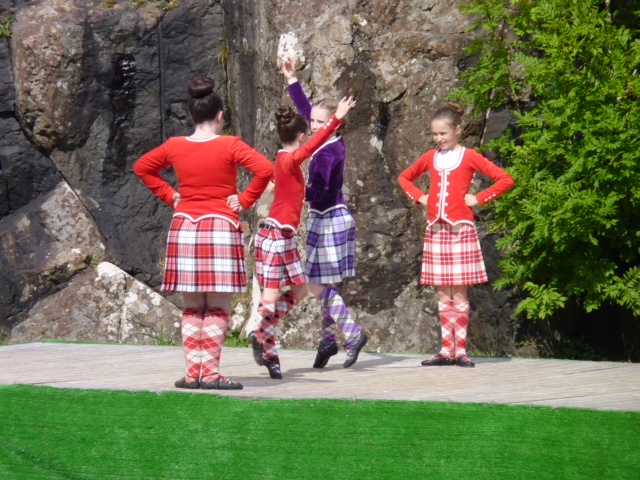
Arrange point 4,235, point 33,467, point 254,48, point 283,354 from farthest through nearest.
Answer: point 4,235, point 254,48, point 283,354, point 33,467

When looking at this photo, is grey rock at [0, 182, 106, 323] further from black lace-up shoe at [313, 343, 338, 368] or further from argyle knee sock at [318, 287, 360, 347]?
argyle knee sock at [318, 287, 360, 347]

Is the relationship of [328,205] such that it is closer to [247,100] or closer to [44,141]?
[247,100]

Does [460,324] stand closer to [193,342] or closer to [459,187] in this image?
[459,187]

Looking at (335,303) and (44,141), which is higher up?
(44,141)

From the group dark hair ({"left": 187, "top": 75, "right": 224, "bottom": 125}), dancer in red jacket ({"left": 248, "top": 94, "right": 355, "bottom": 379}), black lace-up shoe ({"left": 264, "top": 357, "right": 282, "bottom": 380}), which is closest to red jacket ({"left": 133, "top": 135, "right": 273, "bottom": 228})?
dark hair ({"left": 187, "top": 75, "right": 224, "bottom": 125})

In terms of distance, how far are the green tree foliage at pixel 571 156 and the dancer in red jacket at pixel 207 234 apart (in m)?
2.89

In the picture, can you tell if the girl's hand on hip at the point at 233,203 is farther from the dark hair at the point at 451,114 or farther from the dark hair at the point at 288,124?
the dark hair at the point at 451,114

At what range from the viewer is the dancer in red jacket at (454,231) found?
639 centimetres

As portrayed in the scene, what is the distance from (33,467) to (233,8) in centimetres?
667

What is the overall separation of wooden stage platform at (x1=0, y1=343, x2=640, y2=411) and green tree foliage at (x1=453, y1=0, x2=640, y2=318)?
3.89ft

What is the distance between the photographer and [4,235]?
10406mm

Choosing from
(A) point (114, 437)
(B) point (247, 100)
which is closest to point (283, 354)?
(A) point (114, 437)

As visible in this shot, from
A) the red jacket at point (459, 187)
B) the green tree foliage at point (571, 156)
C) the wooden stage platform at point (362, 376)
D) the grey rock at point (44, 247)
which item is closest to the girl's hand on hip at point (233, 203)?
the wooden stage platform at point (362, 376)

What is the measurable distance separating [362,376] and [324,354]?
44 cm
